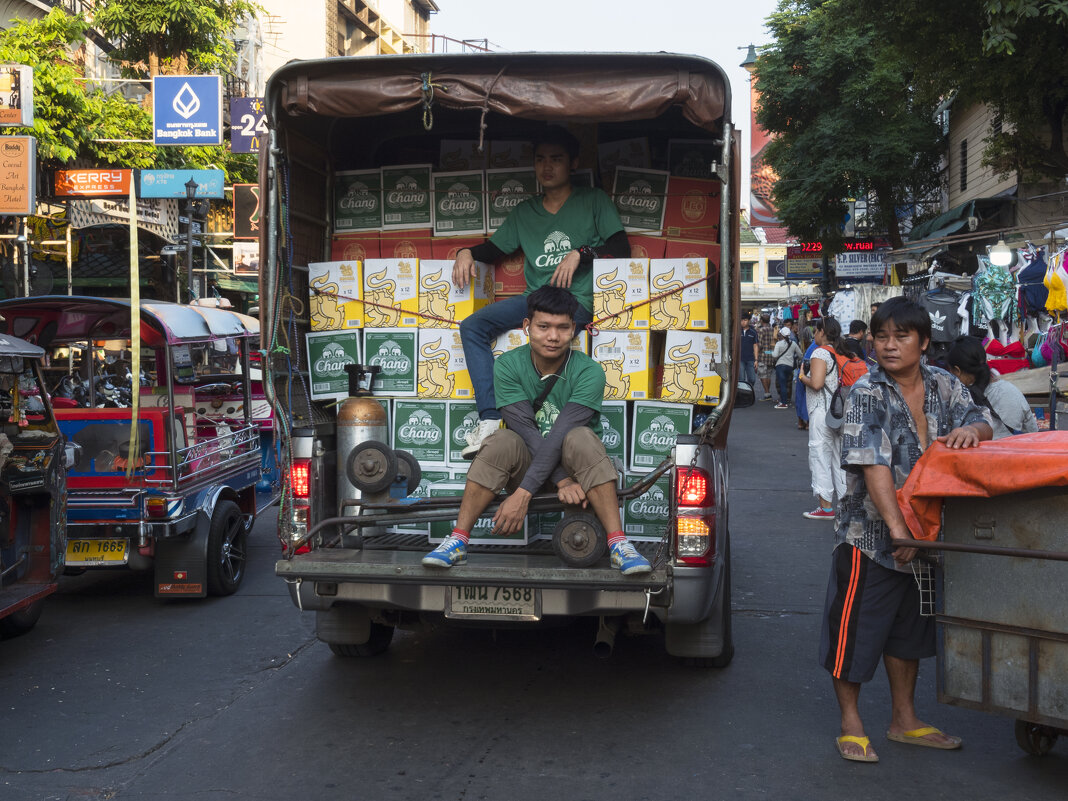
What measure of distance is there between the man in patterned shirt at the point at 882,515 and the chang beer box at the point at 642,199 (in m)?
1.97

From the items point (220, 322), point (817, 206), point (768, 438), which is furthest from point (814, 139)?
point (220, 322)

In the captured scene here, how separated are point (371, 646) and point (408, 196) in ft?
8.56

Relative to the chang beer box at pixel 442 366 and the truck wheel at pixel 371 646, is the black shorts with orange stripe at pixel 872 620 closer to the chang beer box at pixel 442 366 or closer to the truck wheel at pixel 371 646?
the chang beer box at pixel 442 366

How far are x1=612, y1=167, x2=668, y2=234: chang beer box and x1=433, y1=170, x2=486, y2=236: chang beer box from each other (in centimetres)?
80

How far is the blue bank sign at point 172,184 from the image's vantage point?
19094mm

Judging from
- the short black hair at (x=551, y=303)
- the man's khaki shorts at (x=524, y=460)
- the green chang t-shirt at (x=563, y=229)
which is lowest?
the man's khaki shorts at (x=524, y=460)

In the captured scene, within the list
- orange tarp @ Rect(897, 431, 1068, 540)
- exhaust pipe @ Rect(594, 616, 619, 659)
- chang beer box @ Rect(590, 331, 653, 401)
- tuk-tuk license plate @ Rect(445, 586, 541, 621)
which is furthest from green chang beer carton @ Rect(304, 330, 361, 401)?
orange tarp @ Rect(897, 431, 1068, 540)

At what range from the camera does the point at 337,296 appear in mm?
5598

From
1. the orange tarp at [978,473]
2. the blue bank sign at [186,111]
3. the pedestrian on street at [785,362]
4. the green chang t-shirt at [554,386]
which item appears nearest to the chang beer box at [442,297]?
the green chang t-shirt at [554,386]

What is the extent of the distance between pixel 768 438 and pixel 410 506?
Answer: 12.8m

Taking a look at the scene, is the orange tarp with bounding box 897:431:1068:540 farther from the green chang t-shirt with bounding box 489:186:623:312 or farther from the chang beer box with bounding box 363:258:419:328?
the chang beer box with bounding box 363:258:419:328

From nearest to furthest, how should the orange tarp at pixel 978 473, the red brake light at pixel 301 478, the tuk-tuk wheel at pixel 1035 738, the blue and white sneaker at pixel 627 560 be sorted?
the orange tarp at pixel 978 473 < the tuk-tuk wheel at pixel 1035 738 < the blue and white sneaker at pixel 627 560 < the red brake light at pixel 301 478

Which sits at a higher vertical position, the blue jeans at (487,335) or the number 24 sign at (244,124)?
the number 24 sign at (244,124)

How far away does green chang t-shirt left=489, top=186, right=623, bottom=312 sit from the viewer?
223 inches
